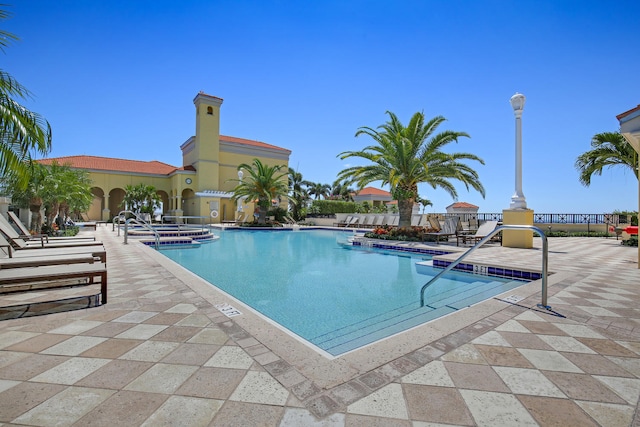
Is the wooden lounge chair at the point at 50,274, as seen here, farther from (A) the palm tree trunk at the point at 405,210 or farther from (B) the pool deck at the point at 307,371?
(A) the palm tree trunk at the point at 405,210

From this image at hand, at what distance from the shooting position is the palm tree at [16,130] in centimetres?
395

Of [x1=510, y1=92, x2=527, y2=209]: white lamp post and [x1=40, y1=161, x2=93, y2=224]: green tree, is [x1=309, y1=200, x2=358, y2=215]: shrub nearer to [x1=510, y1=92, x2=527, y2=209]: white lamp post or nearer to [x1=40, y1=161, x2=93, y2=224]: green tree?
[x1=40, y1=161, x2=93, y2=224]: green tree

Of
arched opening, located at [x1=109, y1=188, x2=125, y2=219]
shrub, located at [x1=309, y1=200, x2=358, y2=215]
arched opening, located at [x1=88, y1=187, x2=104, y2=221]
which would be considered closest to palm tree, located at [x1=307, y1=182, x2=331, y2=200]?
shrub, located at [x1=309, y1=200, x2=358, y2=215]

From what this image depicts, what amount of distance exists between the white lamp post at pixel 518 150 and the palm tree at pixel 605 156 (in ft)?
13.9

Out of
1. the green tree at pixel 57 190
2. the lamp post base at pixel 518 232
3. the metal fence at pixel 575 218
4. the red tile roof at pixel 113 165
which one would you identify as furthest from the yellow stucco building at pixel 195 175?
the lamp post base at pixel 518 232

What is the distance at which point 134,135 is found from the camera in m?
19.8

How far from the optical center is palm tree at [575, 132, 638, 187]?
1080 centimetres

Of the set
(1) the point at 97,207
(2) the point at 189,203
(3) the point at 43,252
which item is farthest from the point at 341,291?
(1) the point at 97,207

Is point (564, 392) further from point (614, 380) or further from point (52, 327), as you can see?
point (52, 327)

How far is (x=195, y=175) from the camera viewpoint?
1150 inches

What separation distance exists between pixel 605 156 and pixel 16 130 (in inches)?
648

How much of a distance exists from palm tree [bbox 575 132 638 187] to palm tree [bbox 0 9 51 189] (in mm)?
16063

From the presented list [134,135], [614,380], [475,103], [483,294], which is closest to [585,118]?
[475,103]

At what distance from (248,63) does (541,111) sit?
1107 cm
